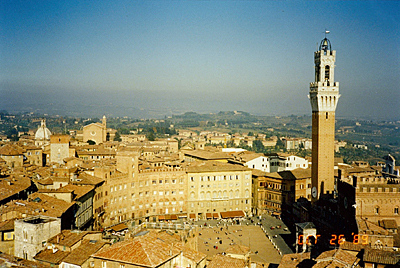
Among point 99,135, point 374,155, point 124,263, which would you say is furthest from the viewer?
point 374,155

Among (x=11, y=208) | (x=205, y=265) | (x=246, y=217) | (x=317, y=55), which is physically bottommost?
(x=246, y=217)

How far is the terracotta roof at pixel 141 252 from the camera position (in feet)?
72.7

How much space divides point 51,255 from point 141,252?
6.33 metres

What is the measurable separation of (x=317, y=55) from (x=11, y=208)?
3115cm

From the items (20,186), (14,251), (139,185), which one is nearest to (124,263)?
(14,251)

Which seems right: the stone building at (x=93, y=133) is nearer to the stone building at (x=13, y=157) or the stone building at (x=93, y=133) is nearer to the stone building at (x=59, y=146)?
the stone building at (x=59, y=146)

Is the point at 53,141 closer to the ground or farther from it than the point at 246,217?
farther from it

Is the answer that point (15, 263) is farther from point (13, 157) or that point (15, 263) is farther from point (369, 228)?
point (13, 157)

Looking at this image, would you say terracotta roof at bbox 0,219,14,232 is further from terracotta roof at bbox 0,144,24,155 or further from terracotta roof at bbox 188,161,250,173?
terracotta roof at bbox 0,144,24,155

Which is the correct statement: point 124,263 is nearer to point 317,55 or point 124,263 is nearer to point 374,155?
point 317,55

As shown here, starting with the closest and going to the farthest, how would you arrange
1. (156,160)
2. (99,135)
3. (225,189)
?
1. (225,189)
2. (156,160)
3. (99,135)

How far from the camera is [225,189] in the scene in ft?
176

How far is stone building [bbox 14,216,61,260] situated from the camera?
26.7 m

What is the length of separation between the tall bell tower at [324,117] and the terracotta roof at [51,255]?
86.4ft
